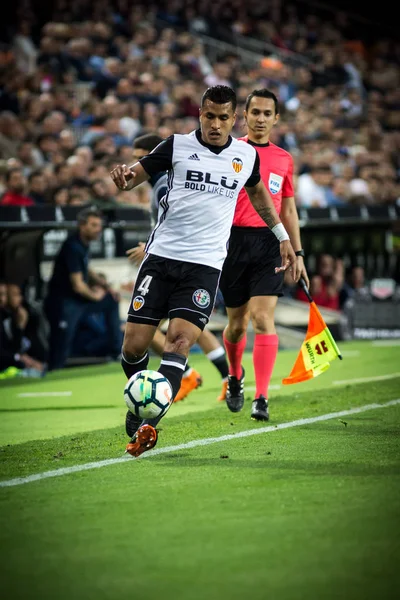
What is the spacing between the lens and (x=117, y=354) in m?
14.0

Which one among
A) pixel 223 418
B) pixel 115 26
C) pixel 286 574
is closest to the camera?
pixel 286 574

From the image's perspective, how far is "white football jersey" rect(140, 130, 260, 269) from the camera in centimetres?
648

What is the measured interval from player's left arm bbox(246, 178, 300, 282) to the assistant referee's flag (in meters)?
0.78

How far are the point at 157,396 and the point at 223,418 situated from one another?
2.30 metres

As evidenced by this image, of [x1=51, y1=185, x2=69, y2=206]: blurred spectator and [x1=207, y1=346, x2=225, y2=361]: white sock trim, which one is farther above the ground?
[x1=51, y1=185, x2=69, y2=206]: blurred spectator

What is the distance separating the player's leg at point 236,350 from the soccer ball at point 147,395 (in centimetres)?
249

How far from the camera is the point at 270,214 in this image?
7125mm

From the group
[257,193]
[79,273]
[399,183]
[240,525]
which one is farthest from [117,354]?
[399,183]

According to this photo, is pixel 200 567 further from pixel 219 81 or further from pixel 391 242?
pixel 219 81

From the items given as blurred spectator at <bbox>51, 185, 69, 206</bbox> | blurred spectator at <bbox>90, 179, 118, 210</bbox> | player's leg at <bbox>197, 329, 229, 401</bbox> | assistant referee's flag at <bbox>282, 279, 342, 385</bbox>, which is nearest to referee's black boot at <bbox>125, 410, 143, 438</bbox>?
assistant referee's flag at <bbox>282, 279, 342, 385</bbox>

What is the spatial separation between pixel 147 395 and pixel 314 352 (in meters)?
2.56

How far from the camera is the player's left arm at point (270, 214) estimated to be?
22.8 feet

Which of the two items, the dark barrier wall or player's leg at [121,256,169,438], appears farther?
the dark barrier wall

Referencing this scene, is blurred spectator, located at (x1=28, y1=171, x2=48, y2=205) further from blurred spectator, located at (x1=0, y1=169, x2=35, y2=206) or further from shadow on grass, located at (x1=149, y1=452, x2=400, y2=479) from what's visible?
shadow on grass, located at (x1=149, y1=452, x2=400, y2=479)
